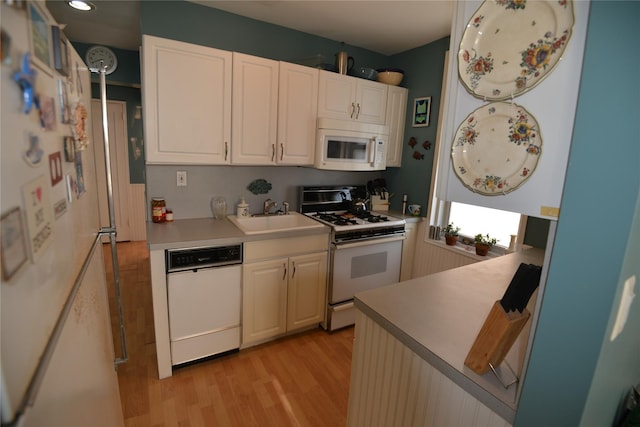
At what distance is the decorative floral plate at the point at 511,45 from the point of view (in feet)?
2.14

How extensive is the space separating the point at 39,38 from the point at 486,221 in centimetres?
303

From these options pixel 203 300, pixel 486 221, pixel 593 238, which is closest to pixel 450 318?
pixel 593 238

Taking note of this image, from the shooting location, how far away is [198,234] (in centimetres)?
216

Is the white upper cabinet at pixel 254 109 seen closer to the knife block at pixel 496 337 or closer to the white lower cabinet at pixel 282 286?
the white lower cabinet at pixel 282 286

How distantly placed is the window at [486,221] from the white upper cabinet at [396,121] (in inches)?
30.3

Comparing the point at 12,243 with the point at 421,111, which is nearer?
the point at 12,243

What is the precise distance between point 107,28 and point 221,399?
11.4 feet

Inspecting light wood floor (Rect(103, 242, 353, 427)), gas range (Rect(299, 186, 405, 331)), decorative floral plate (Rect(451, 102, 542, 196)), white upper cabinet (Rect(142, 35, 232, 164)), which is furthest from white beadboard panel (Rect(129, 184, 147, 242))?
decorative floral plate (Rect(451, 102, 542, 196))

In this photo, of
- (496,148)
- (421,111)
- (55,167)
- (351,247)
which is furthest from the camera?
(421,111)

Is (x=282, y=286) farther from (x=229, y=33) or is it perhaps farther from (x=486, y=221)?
(x=229, y=33)

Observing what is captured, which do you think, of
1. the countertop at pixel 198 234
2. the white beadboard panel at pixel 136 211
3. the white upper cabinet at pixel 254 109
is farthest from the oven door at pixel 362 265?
the white beadboard panel at pixel 136 211

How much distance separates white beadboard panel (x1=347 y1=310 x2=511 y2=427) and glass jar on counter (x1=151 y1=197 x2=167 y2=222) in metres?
1.82

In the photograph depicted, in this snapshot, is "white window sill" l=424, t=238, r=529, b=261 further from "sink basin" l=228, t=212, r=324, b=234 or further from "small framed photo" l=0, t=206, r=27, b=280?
"small framed photo" l=0, t=206, r=27, b=280

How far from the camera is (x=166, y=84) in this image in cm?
208
